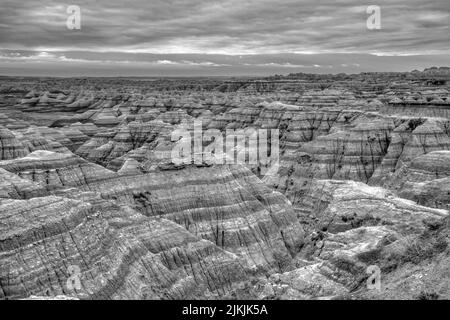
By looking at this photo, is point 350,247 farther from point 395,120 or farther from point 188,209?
point 395,120

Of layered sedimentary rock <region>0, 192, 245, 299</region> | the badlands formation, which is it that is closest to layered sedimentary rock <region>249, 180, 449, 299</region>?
the badlands formation

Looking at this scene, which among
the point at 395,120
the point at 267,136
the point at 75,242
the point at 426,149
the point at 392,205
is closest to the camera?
the point at 75,242

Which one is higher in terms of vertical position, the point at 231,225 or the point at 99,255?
the point at 99,255

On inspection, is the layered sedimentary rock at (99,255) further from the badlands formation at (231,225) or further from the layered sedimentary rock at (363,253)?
the layered sedimentary rock at (363,253)

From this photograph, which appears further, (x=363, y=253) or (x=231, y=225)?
(x=231, y=225)

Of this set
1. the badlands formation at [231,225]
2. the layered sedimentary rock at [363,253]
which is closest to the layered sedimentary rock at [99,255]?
the badlands formation at [231,225]

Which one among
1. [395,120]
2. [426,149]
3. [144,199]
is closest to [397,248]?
[144,199]

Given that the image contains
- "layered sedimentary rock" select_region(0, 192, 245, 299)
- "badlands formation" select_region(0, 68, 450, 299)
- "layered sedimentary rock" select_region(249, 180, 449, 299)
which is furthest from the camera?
"badlands formation" select_region(0, 68, 450, 299)

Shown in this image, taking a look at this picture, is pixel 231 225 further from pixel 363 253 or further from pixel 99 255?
pixel 99 255

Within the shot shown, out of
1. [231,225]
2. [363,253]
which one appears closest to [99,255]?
[363,253]

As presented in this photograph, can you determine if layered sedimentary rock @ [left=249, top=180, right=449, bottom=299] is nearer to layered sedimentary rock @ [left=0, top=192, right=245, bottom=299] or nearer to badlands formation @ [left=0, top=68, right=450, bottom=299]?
badlands formation @ [left=0, top=68, right=450, bottom=299]

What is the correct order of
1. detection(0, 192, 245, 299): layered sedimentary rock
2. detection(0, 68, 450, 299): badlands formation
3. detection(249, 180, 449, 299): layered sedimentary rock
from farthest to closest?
detection(0, 68, 450, 299): badlands formation < detection(0, 192, 245, 299): layered sedimentary rock < detection(249, 180, 449, 299): layered sedimentary rock
